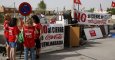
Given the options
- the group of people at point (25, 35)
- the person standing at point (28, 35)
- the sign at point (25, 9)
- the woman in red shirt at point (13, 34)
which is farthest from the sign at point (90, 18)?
the person standing at point (28, 35)

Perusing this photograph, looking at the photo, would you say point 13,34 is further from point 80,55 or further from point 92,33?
point 92,33

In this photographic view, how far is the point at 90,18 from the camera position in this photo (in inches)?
832

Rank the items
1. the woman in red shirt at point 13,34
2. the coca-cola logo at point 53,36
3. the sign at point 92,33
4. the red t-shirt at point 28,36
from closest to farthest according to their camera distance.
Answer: the red t-shirt at point 28,36, the woman in red shirt at point 13,34, the coca-cola logo at point 53,36, the sign at point 92,33

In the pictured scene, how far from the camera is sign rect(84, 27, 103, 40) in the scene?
18.6 meters

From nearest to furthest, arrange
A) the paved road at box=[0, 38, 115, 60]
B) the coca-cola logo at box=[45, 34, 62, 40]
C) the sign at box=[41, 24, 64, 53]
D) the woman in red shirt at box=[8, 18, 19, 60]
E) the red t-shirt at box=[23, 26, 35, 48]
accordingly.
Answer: the red t-shirt at box=[23, 26, 35, 48], the woman in red shirt at box=[8, 18, 19, 60], the paved road at box=[0, 38, 115, 60], the sign at box=[41, 24, 64, 53], the coca-cola logo at box=[45, 34, 62, 40]

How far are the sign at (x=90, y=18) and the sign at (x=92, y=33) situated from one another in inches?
46.3

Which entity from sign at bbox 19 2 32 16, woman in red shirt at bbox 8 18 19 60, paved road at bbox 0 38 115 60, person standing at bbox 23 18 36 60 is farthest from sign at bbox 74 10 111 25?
person standing at bbox 23 18 36 60

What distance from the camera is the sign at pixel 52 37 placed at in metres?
12.5

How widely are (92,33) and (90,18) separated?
223cm

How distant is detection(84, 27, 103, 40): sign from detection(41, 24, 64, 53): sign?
16.8ft

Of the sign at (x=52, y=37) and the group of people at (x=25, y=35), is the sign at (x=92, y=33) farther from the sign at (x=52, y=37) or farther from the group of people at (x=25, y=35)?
the group of people at (x=25, y=35)

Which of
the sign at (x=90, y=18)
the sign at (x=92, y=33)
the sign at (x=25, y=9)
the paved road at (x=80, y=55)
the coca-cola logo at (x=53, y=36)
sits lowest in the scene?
the paved road at (x=80, y=55)

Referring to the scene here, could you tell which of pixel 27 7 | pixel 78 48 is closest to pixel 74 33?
pixel 78 48

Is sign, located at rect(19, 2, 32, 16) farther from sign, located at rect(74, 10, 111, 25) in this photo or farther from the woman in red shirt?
sign, located at rect(74, 10, 111, 25)
